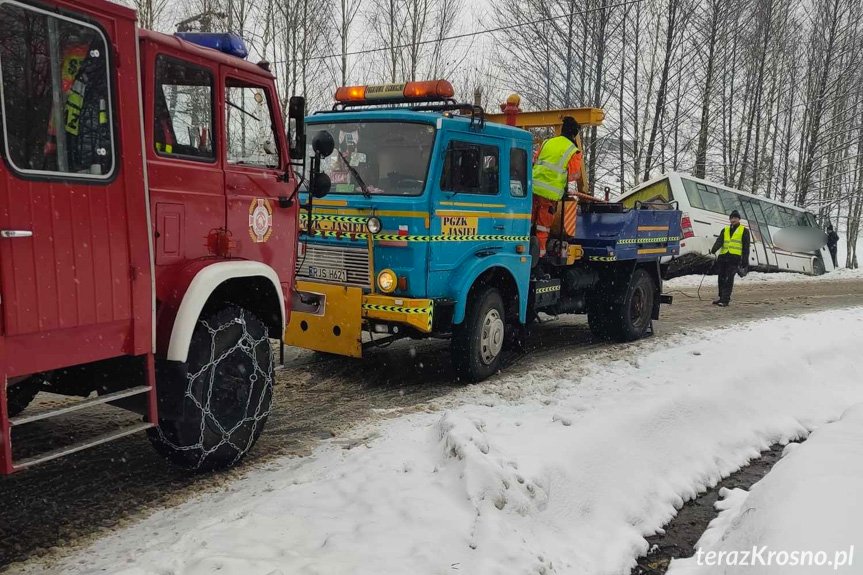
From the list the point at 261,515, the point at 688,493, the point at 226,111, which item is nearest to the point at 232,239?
the point at 226,111

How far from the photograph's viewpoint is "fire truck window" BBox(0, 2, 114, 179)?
3.19m

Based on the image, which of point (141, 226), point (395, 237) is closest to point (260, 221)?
point (141, 226)

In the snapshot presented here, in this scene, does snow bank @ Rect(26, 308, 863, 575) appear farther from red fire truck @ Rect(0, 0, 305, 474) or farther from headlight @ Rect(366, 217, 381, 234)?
headlight @ Rect(366, 217, 381, 234)

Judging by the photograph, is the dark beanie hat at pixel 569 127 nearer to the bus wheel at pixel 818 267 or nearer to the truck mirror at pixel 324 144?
the truck mirror at pixel 324 144

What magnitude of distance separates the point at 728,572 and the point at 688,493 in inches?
64.8

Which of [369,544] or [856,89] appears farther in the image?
[856,89]

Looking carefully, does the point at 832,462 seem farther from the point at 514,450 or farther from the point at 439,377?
the point at 439,377

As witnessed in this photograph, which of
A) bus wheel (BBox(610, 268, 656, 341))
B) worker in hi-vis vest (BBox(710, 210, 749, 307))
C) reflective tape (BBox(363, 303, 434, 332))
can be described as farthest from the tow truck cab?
worker in hi-vis vest (BBox(710, 210, 749, 307))

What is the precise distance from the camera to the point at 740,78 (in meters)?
30.1

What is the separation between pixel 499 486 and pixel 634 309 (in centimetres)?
641

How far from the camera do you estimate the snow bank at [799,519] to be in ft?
11.8

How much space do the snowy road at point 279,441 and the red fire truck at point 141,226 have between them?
0.89 feet

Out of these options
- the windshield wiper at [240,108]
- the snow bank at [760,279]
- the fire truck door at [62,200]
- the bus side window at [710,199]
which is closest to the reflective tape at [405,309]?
the windshield wiper at [240,108]

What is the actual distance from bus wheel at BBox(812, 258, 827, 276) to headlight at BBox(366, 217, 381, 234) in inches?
979
